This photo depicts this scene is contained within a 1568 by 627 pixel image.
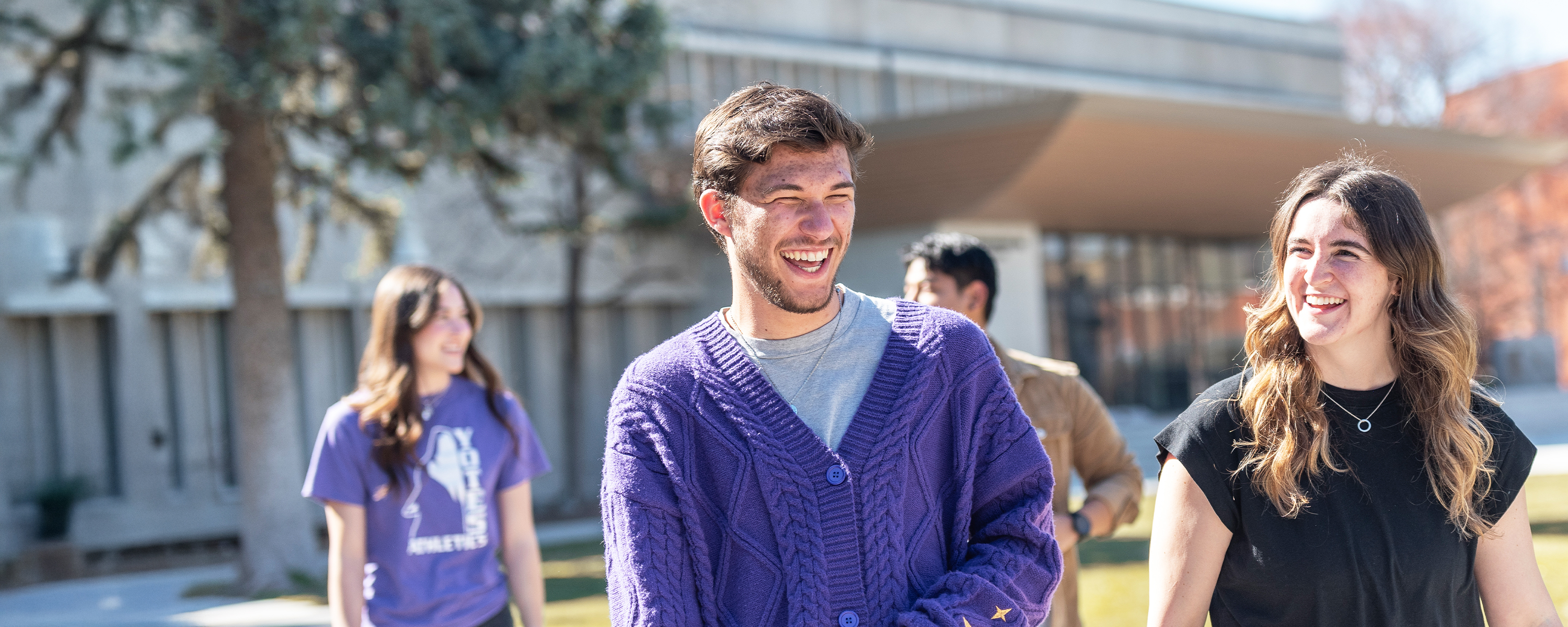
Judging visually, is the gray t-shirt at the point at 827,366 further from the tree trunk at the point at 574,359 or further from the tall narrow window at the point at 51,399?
the tall narrow window at the point at 51,399

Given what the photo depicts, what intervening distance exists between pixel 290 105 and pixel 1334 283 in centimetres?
1076

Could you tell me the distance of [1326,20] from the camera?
3316 cm

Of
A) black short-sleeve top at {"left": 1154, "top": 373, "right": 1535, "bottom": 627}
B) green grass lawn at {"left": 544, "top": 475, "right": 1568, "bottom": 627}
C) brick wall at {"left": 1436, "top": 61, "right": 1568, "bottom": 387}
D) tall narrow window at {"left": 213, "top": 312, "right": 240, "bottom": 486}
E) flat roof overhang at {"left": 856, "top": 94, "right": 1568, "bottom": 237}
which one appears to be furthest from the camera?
brick wall at {"left": 1436, "top": 61, "right": 1568, "bottom": 387}

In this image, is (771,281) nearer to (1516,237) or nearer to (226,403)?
(226,403)

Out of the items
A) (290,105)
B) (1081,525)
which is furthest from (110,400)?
(1081,525)

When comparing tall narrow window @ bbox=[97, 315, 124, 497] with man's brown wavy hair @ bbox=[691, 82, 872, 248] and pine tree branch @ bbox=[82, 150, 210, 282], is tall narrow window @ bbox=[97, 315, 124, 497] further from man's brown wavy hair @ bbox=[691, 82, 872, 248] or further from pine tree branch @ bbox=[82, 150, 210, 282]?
man's brown wavy hair @ bbox=[691, 82, 872, 248]

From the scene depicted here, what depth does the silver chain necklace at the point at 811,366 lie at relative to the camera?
7.65 ft

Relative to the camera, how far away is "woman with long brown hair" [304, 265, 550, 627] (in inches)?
155

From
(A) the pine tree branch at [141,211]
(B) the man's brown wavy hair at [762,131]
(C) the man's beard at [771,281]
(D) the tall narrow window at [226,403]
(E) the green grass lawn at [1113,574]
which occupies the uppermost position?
(A) the pine tree branch at [141,211]

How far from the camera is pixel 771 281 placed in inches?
90.7

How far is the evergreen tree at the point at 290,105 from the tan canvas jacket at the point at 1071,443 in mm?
7848

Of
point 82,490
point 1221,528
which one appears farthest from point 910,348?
Result: point 82,490

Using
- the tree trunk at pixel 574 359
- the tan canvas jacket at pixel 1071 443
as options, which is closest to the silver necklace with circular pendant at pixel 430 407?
the tan canvas jacket at pixel 1071 443

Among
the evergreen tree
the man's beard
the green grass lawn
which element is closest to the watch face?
the man's beard
